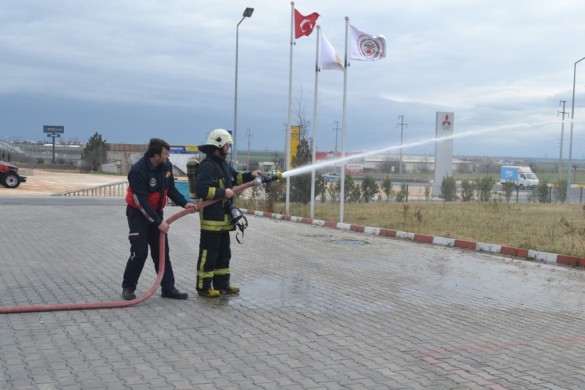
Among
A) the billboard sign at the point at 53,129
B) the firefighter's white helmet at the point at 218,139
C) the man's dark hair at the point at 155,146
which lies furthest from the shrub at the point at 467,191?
the billboard sign at the point at 53,129

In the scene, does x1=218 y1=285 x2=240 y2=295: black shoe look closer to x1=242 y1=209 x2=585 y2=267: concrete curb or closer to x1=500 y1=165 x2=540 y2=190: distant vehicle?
x1=242 y1=209 x2=585 y2=267: concrete curb

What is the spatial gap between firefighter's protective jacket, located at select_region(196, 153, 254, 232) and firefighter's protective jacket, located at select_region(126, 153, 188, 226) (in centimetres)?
38

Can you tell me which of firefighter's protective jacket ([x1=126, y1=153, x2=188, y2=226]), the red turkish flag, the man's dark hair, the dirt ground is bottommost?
the dirt ground

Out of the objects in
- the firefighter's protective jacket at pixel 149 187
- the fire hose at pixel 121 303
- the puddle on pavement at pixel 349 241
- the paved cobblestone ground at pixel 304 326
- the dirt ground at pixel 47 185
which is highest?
the firefighter's protective jacket at pixel 149 187

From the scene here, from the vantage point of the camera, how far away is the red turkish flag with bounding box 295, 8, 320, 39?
19.1m

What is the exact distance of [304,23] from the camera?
62.9 feet

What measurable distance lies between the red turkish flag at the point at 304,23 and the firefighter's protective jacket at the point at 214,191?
41.4 ft

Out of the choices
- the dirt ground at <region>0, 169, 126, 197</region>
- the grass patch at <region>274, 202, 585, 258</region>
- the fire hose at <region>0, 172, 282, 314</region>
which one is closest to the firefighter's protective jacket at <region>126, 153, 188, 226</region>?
the fire hose at <region>0, 172, 282, 314</region>

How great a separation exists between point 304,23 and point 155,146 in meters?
13.1

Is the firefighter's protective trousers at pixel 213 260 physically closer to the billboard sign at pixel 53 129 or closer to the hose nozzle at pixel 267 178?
the hose nozzle at pixel 267 178

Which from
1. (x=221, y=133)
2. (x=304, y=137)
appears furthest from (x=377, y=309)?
(x=304, y=137)

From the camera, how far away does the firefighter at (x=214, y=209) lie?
7188mm

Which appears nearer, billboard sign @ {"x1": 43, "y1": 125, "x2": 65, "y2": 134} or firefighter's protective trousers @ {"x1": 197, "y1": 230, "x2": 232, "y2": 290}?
firefighter's protective trousers @ {"x1": 197, "y1": 230, "x2": 232, "y2": 290}

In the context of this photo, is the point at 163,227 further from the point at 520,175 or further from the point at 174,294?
the point at 520,175
